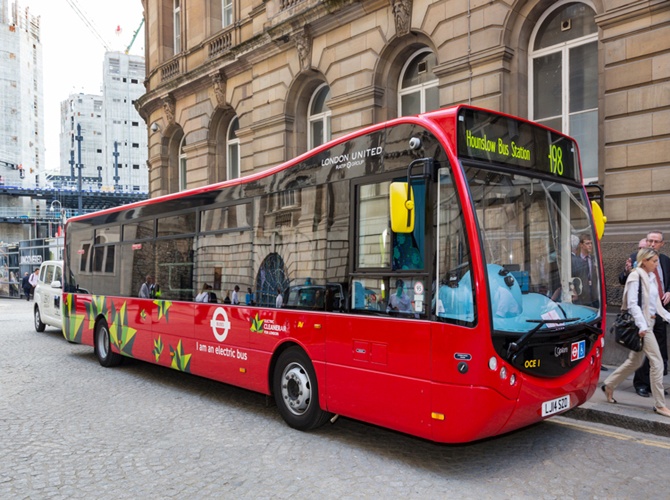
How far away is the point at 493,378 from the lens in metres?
4.55

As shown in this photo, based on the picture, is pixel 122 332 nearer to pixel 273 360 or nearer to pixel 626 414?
pixel 273 360

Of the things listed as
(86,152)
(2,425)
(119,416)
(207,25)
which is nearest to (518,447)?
(119,416)

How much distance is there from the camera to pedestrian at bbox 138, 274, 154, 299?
29.7ft

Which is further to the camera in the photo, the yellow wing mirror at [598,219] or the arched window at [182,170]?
the arched window at [182,170]

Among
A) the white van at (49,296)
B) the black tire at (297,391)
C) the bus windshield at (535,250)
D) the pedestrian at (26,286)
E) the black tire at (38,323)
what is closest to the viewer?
the bus windshield at (535,250)

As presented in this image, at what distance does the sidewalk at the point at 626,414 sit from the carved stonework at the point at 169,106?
20.0 m

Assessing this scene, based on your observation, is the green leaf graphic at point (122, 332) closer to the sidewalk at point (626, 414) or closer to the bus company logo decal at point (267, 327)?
the bus company logo decal at point (267, 327)

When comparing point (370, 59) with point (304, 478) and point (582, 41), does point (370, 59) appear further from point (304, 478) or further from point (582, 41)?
point (304, 478)

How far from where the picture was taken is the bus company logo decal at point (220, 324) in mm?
7355

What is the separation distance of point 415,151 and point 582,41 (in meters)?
7.92

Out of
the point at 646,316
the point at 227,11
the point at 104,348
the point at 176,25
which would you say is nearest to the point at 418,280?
the point at 646,316

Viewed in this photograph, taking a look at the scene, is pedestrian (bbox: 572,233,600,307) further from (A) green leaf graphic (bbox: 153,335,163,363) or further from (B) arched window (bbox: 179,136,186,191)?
(B) arched window (bbox: 179,136,186,191)

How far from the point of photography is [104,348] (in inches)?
414

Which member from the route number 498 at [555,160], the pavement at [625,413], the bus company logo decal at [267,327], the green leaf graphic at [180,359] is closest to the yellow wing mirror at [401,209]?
the route number 498 at [555,160]
